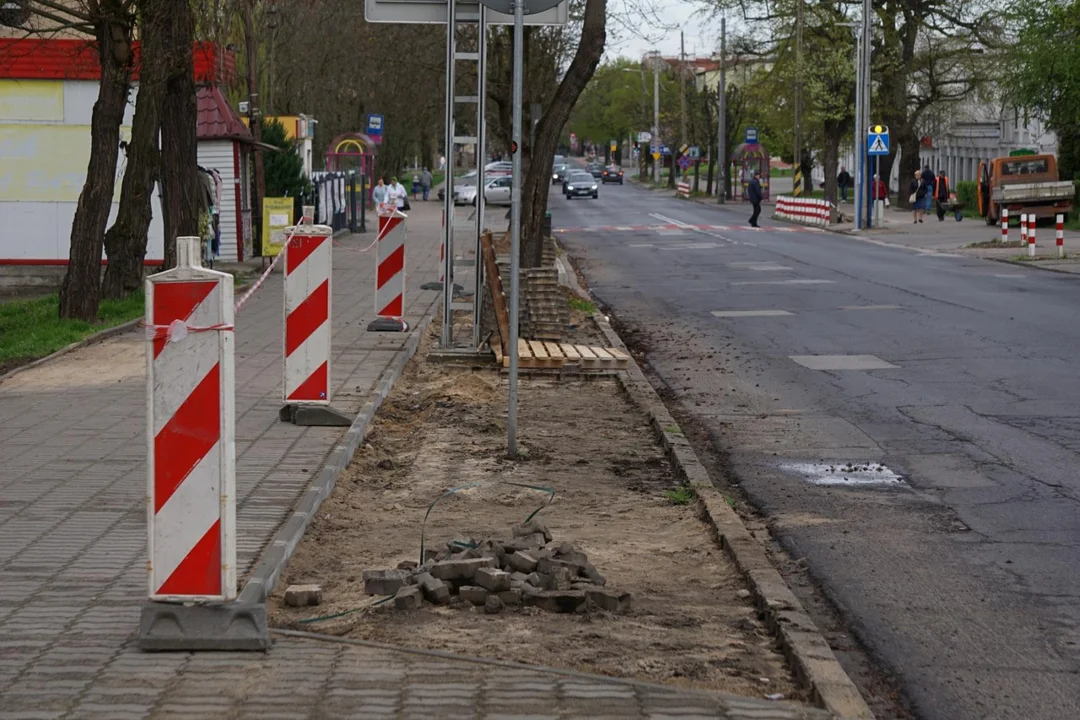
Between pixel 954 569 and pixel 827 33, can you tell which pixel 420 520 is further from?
pixel 827 33

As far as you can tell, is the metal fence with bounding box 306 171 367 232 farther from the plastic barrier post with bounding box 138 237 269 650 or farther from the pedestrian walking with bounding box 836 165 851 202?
the pedestrian walking with bounding box 836 165 851 202

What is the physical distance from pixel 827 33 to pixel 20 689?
60.0 metres

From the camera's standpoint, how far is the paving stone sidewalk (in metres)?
4.80

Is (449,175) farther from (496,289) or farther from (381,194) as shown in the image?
(381,194)

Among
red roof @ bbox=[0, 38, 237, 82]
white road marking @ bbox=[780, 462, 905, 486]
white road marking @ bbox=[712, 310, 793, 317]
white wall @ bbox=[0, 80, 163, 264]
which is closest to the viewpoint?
white road marking @ bbox=[780, 462, 905, 486]

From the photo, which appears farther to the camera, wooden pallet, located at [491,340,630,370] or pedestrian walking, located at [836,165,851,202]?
pedestrian walking, located at [836,165,851,202]

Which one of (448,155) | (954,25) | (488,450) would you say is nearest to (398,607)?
(488,450)

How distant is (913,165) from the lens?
6531 centimetres

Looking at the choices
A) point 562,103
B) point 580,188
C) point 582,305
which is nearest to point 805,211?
point 580,188

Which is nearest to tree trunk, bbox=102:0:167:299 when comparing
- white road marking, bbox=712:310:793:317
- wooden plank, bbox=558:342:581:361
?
white road marking, bbox=712:310:793:317

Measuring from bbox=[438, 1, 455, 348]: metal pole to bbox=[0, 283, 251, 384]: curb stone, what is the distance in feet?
6.55

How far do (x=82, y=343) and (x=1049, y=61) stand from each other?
31.0 meters

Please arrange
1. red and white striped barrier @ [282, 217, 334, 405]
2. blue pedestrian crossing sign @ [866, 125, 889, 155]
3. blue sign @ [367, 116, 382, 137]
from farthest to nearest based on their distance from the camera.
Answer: blue sign @ [367, 116, 382, 137], blue pedestrian crossing sign @ [866, 125, 889, 155], red and white striped barrier @ [282, 217, 334, 405]

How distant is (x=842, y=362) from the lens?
1498 cm
